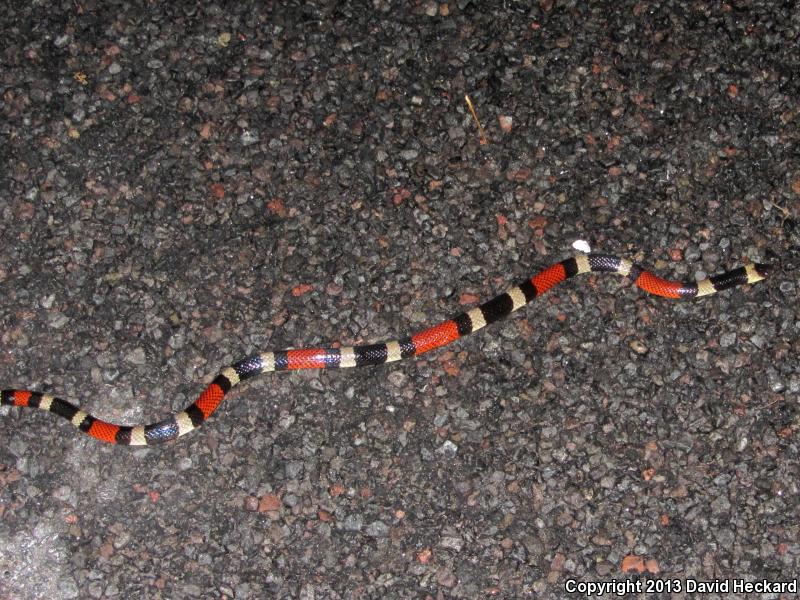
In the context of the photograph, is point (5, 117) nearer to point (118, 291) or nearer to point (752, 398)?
point (118, 291)

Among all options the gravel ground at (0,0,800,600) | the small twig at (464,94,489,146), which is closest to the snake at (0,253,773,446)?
the gravel ground at (0,0,800,600)

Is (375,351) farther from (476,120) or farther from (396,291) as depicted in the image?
(476,120)

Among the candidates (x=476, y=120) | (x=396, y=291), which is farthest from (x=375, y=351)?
(x=476, y=120)

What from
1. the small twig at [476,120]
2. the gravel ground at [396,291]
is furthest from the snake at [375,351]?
the small twig at [476,120]

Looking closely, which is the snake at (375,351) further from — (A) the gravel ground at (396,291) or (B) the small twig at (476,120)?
(B) the small twig at (476,120)

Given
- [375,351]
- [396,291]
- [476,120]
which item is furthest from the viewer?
[476,120]

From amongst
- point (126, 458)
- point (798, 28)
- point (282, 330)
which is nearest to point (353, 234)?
point (282, 330)

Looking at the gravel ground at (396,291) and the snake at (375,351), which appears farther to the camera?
the snake at (375,351)
